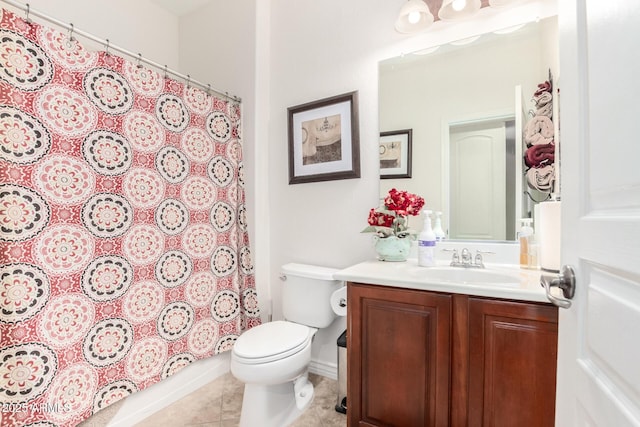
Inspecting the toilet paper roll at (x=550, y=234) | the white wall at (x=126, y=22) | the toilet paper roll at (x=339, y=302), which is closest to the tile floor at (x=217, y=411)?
the toilet paper roll at (x=339, y=302)

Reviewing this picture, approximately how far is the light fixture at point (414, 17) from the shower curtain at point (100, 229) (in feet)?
4.14

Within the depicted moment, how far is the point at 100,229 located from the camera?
139 centimetres

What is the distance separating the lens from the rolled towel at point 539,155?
1309mm

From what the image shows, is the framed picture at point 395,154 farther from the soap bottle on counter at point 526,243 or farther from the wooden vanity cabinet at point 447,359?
the wooden vanity cabinet at point 447,359

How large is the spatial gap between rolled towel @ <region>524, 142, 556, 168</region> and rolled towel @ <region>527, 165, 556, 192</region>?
23mm

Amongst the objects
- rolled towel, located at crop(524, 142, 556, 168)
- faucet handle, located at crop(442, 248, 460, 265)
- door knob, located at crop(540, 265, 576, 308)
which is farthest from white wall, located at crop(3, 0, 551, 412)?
door knob, located at crop(540, 265, 576, 308)

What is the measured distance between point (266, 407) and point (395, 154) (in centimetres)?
152

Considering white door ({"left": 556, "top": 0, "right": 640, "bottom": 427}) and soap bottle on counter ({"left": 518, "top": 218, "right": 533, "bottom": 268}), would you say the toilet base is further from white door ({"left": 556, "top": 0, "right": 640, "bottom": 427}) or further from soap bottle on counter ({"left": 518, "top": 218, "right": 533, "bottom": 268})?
soap bottle on counter ({"left": 518, "top": 218, "right": 533, "bottom": 268})

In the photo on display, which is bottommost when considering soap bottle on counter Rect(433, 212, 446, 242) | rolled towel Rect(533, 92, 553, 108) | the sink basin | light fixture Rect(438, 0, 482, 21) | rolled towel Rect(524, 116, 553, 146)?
the sink basin

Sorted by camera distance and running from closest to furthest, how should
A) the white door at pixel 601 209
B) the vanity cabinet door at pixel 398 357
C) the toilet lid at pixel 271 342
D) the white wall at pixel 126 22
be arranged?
the white door at pixel 601 209, the vanity cabinet door at pixel 398 357, the toilet lid at pixel 271 342, the white wall at pixel 126 22

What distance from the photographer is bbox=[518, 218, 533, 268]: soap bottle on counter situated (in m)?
1.32

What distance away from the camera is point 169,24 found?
8.00ft

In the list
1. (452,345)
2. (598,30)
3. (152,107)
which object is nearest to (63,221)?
(152,107)

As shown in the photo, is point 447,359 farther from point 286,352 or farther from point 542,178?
point 542,178
